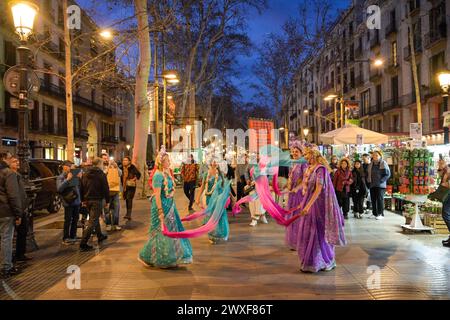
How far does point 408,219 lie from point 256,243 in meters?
4.07

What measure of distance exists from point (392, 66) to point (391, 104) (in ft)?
10.9

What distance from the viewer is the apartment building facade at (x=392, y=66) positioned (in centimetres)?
2894

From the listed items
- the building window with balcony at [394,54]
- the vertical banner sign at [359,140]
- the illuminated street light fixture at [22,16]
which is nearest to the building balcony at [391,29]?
the building window with balcony at [394,54]

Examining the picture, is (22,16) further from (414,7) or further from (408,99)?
(408,99)

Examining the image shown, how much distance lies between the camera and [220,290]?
534 cm

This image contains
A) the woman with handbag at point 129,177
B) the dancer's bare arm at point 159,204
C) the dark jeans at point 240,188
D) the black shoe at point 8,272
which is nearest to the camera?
the black shoe at point 8,272

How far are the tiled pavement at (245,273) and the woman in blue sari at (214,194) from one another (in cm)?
23

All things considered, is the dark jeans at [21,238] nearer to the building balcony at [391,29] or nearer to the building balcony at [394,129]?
the building balcony at [394,129]

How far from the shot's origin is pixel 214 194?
870 centimetres

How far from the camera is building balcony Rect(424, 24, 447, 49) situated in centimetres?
2808

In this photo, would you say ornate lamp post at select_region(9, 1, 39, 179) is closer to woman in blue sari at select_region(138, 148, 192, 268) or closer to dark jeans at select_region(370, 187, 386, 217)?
woman in blue sari at select_region(138, 148, 192, 268)

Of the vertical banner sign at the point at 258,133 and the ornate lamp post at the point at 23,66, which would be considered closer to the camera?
the ornate lamp post at the point at 23,66
